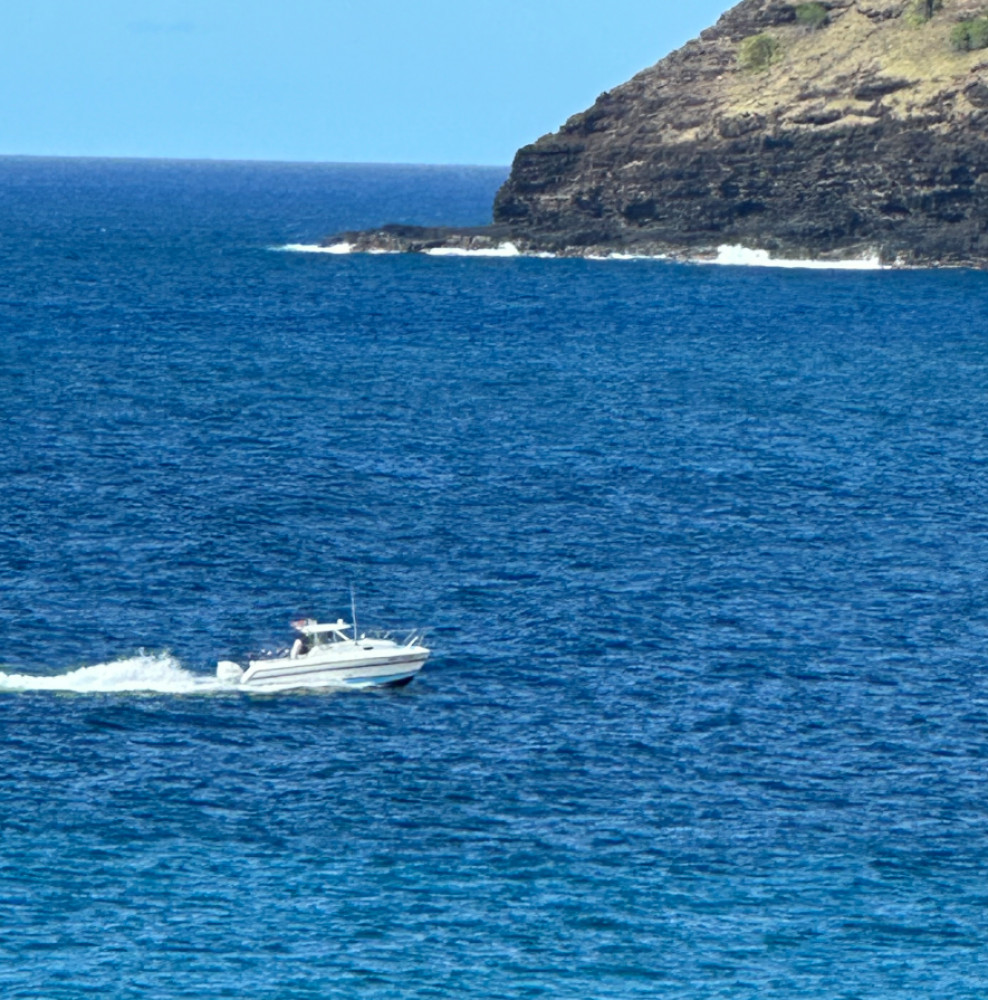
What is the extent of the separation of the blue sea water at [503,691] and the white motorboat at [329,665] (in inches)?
38.4

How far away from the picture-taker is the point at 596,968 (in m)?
45.5

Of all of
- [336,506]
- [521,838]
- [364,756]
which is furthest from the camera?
[336,506]

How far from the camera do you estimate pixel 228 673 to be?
65.8 meters

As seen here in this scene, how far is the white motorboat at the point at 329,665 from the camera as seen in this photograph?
65812mm

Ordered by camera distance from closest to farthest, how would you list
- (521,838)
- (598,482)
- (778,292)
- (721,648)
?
1. (521,838)
2. (721,648)
3. (598,482)
4. (778,292)

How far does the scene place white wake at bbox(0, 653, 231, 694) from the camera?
6450cm

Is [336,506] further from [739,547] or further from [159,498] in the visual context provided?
[739,547]

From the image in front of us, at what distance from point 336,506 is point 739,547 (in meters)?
19.0

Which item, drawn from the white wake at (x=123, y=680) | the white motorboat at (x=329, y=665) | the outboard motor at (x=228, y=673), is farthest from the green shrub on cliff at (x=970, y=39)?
the white wake at (x=123, y=680)

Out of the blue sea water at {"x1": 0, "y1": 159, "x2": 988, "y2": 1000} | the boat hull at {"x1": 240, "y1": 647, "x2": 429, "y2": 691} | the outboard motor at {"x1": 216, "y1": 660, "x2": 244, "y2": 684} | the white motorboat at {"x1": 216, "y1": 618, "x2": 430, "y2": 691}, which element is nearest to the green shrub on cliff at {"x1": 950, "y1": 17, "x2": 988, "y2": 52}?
the blue sea water at {"x1": 0, "y1": 159, "x2": 988, "y2": 1000}

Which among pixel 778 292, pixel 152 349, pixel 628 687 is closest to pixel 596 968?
pixel 628 687

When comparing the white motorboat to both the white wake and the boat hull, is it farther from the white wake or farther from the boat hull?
the white wake

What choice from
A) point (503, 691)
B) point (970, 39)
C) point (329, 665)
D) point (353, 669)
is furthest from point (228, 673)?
point (970, 39)

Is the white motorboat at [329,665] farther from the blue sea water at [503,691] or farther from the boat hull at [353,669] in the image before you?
the blue sea water at [503,691]
